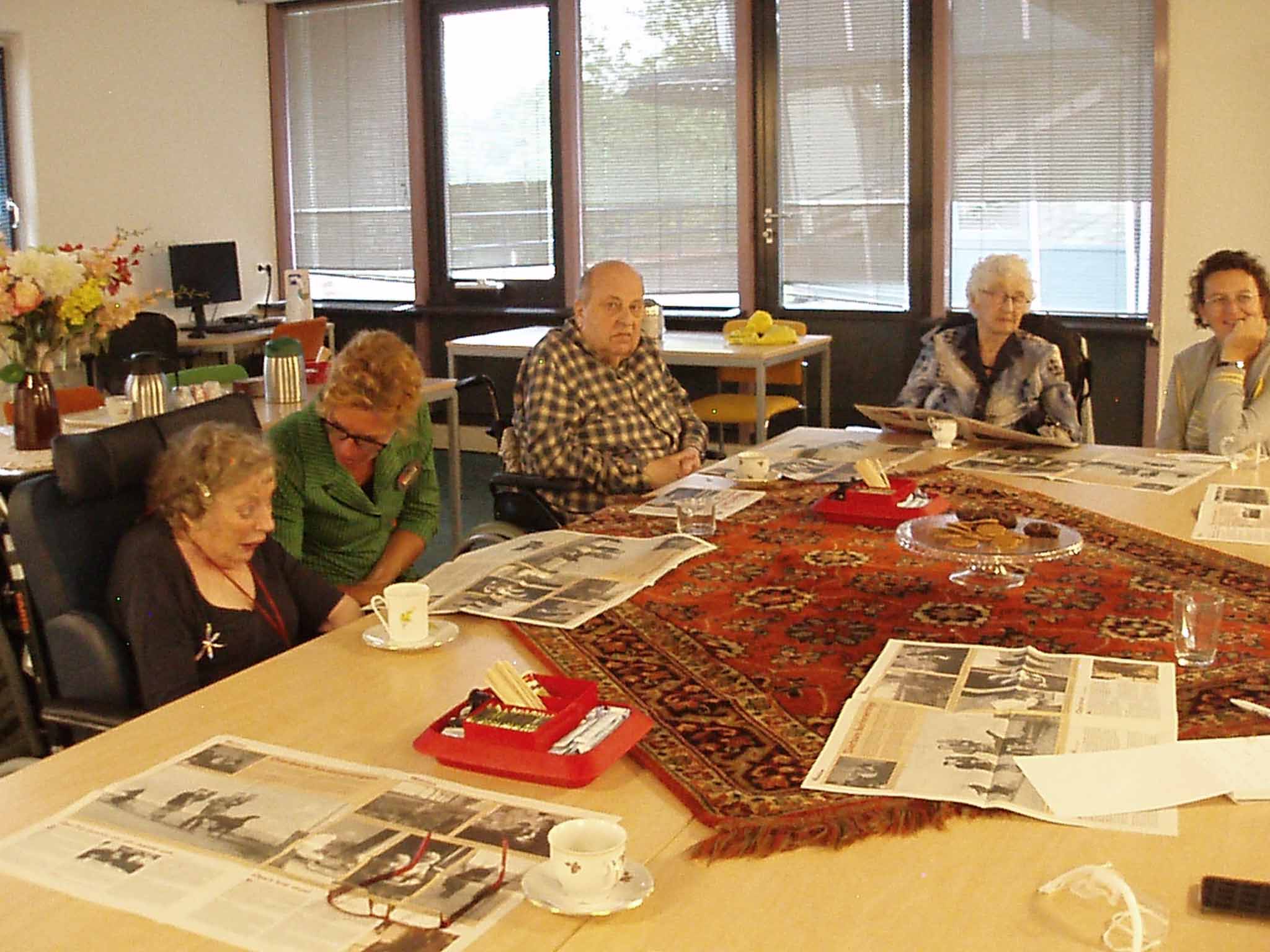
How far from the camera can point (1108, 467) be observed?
353 cm

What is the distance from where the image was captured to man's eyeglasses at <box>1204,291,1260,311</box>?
3.94m

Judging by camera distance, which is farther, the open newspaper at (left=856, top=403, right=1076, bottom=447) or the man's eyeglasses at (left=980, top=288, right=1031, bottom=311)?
the man's eyeglasses at (left=980, top=288, right=1031, bottom=311)

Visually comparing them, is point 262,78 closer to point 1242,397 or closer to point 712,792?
point 1242,397

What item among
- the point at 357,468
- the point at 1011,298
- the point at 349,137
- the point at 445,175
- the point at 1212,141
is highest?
the point at 349,137

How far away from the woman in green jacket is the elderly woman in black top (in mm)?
517

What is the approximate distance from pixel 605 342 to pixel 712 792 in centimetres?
238

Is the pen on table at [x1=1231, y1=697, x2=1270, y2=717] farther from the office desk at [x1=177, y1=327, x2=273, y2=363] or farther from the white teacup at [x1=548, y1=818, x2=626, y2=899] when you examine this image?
the office desk at [x1=177, y1=327, x2=273, y2=363]

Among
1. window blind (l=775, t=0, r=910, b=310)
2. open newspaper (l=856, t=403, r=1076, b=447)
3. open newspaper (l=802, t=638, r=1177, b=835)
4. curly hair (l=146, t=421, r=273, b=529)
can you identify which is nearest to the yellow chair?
window blind (l=775, t=0, r=910, b=310)

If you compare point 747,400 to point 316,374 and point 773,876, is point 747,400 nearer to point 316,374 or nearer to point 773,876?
point 316,374

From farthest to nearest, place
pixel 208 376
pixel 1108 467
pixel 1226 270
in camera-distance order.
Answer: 1. pixel 208 376
2. pixel 1226 270
3. pixel 1108 467

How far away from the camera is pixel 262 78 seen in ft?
27.8

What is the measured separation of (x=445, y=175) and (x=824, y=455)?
5.09 m

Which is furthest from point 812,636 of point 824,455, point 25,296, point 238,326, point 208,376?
point 238,326

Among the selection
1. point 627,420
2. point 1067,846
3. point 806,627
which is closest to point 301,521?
point 627,420
